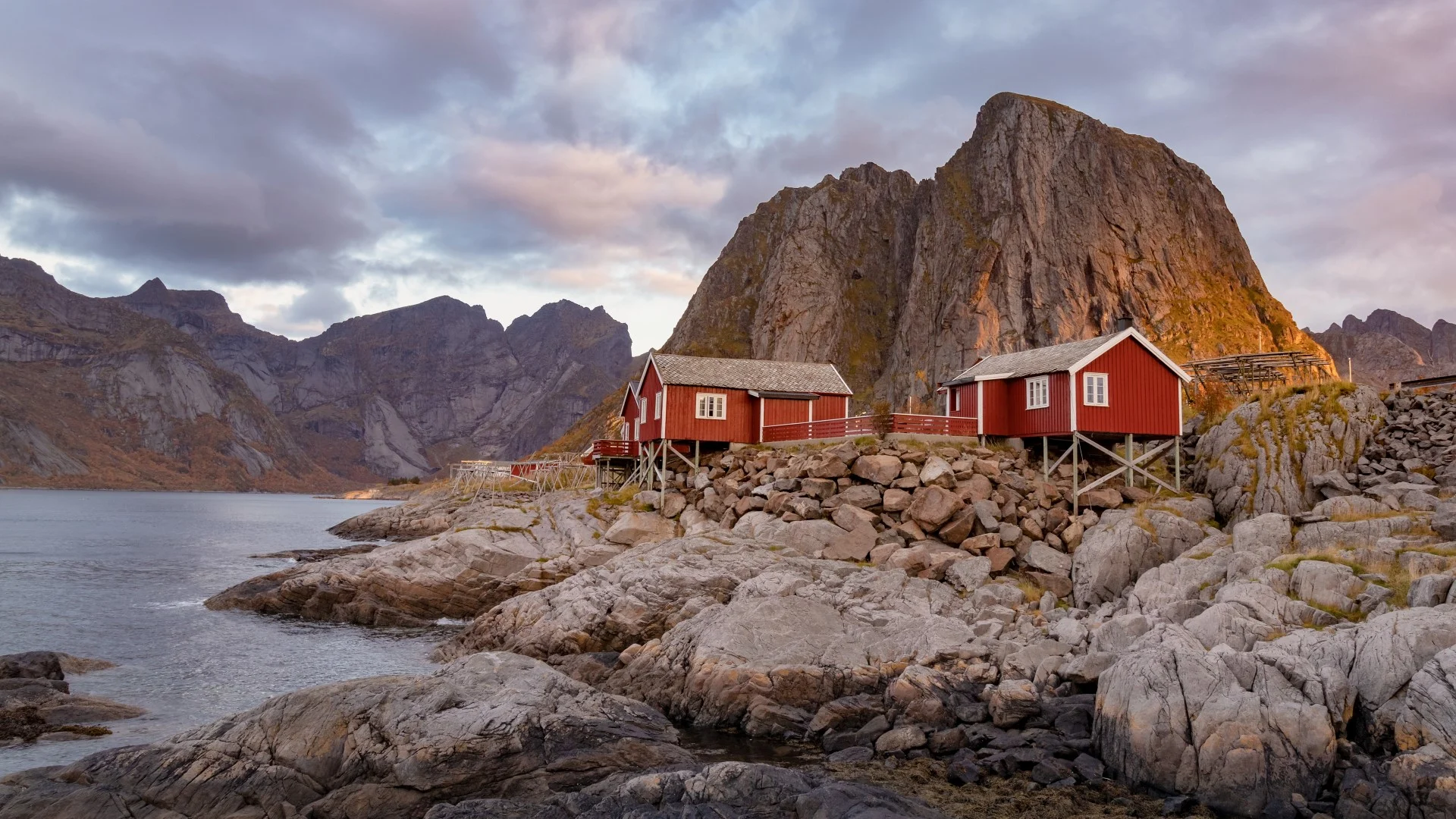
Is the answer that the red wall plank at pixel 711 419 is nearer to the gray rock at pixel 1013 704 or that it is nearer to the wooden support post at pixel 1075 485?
the wooden support post at pixel 1075 485

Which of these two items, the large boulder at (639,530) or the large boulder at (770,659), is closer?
the large boulder at (770,659)

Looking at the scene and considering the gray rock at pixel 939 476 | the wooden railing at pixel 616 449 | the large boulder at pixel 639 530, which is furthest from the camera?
the wooden railing at pixel 616 449

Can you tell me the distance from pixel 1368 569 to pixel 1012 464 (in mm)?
17354

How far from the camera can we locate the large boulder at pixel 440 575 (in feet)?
135

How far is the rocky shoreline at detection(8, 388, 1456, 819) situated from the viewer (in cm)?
1664

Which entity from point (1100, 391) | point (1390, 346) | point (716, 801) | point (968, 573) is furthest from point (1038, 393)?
point (1390, 346)

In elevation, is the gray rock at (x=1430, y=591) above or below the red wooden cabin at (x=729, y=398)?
below

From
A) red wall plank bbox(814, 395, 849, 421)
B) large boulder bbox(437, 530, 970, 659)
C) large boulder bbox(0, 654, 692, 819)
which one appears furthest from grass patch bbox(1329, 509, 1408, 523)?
red wall plank bbox(814, 395, 849, 421)

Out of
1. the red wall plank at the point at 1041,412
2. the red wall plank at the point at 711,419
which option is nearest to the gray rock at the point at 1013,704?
the red wall plank at the point at 1041,412

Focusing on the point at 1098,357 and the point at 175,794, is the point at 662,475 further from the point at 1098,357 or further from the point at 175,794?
the point at 175,794

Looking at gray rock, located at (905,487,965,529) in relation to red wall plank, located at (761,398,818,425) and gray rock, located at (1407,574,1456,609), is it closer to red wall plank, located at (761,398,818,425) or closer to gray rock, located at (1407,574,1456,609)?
red wall plank, located at (761,398,818,425)

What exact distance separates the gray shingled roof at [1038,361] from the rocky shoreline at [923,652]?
427 cm

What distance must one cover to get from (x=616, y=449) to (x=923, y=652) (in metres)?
30.9

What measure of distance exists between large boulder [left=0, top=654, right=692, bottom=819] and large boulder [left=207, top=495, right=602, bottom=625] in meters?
21.2
